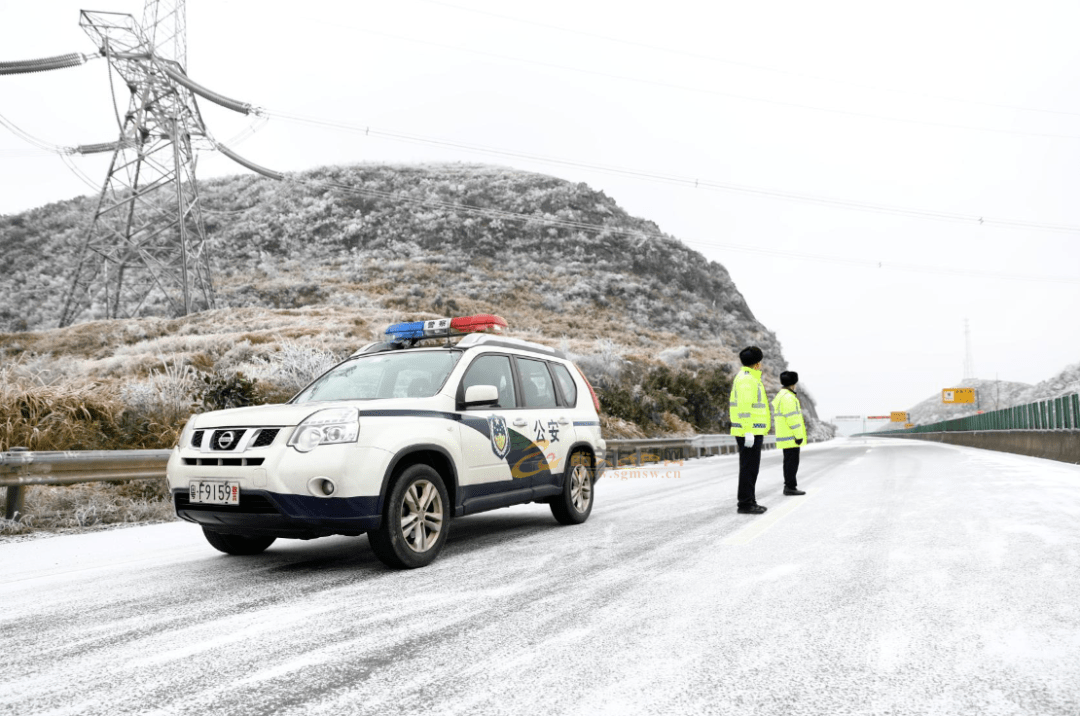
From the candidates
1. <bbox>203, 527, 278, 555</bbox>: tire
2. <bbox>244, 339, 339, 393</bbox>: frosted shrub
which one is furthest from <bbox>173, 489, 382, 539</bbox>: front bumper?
<bbox>244, 339, 339, 393</bbox>: frosted shrub

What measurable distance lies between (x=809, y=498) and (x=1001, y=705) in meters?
7.69

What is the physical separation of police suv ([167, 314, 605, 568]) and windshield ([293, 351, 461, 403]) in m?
0.01

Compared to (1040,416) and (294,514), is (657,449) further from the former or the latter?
(294,514)

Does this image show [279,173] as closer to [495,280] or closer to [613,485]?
[495,280]

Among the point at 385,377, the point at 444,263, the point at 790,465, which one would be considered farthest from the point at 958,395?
the point at 385,377

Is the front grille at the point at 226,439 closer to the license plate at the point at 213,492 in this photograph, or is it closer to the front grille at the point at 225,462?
the front grille at the point at 225,462

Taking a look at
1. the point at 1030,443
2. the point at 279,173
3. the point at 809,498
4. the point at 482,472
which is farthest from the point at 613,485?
the point at 279,173

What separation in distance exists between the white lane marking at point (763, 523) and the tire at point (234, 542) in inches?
154

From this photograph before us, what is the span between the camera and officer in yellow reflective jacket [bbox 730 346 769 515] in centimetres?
858

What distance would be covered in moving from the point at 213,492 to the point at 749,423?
573 centimetres

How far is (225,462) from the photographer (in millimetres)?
5309

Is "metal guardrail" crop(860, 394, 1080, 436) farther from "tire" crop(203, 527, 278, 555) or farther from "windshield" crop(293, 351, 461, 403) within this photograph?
"tire" crop(203, 527, 278, 555)

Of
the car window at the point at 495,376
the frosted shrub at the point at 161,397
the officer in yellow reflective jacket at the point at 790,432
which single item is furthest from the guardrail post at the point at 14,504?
the officer in yellow reflective jacket at the point at 790,432

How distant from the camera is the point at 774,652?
338 cm
